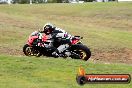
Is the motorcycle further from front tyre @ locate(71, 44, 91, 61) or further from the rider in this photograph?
the rider

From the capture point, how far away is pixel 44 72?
14992 millimetres

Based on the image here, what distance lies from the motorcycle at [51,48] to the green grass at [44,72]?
244cm

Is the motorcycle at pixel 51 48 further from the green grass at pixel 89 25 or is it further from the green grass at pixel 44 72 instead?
the green grass at pixel 89 25

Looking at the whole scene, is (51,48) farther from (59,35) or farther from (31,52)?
(31,52)

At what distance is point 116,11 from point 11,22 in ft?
75.7

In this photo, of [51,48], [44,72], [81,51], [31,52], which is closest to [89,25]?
[31,52]

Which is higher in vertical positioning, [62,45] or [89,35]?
[62,45]

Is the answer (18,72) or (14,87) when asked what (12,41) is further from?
(14,87)

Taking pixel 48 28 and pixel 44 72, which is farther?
pixel 48 28

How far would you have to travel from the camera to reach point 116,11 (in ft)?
199

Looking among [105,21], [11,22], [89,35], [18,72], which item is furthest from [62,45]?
[105,21]

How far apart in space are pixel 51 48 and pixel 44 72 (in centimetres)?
534

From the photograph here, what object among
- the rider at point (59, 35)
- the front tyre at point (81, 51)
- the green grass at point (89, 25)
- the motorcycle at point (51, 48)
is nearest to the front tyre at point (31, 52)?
the motorcycle at point (51, 48)

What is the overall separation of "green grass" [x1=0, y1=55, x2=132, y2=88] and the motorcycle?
96.1 inches
